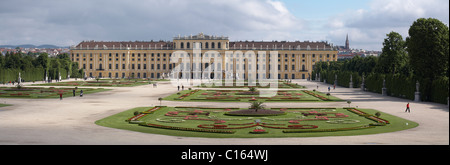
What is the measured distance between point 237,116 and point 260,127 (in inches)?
258

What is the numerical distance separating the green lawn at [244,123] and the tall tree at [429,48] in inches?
788

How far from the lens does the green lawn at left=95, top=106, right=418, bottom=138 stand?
25562 millimetres

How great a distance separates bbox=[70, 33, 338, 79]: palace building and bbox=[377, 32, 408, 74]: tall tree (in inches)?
3159

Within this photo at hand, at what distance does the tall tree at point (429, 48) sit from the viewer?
5103cm

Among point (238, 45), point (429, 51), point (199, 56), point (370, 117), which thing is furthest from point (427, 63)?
point (238, 45)

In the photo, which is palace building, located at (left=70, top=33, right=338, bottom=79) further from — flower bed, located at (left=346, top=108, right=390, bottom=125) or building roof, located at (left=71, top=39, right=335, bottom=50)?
flower bed, located at (left=346, top=108, right=390, bottom=125)

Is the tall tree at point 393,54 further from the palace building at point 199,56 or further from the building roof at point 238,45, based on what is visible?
the building roof at point 238,45

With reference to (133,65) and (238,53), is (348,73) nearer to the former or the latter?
(238,53)

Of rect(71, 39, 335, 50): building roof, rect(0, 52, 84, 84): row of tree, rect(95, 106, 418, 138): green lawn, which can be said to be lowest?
rect(95, 106, 418, 138): green lawn

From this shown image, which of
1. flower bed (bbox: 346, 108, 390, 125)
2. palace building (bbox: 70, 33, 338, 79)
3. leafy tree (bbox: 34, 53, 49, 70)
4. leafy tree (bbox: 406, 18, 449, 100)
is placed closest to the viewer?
flower bed (bbox: 346, 108, 390, 125)

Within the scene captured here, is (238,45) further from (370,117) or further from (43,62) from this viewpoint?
(370,117)

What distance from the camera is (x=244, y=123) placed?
29.4 meters

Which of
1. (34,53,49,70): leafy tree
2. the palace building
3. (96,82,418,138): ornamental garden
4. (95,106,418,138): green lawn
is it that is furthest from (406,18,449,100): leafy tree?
the palace building

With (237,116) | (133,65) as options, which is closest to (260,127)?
(237,116)
